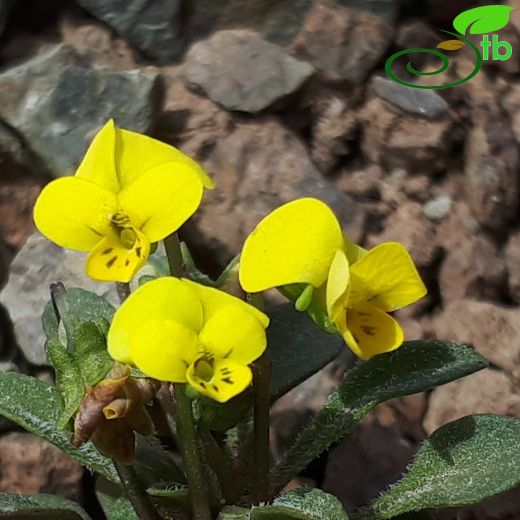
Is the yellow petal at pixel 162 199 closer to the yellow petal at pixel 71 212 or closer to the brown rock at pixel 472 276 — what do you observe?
the yellow petal at pixel 71 212

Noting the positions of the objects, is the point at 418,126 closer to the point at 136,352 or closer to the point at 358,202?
the point at 358,202

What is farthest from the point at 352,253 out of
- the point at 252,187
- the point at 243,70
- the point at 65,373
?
the point at 243,70

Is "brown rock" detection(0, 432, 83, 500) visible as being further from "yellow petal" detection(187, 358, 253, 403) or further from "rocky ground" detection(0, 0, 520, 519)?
"yellow petal" detection(187, 358, 253, 403)

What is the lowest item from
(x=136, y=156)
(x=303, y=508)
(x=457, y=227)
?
(x=457, y=227)

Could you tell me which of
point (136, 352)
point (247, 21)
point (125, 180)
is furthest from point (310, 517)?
point (247, 21)

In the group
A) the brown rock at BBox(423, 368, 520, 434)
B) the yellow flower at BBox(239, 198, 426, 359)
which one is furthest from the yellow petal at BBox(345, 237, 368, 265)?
the brown rock at BBox(423, 368, 520, 434)

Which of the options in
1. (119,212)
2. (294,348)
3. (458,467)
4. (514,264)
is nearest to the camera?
(119,212)

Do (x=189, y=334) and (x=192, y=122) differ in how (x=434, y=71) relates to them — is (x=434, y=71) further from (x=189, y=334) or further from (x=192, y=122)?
(x=189, y=334)
